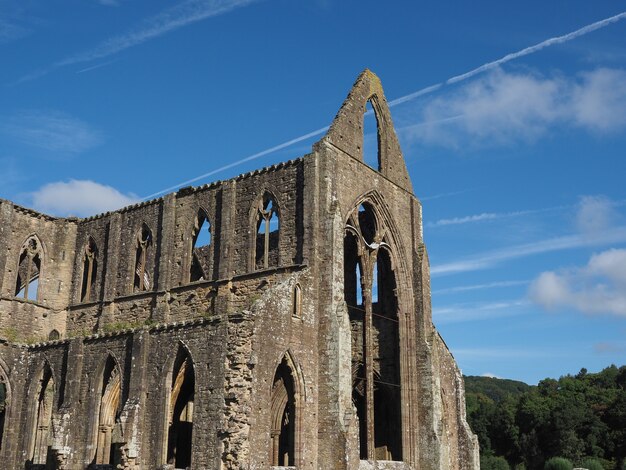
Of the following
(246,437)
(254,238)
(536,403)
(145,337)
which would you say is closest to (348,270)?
(254,238)

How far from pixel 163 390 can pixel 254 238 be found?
5.37m

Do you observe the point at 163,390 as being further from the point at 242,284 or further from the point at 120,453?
the point at 242,284

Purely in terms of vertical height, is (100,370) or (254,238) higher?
(254,238)

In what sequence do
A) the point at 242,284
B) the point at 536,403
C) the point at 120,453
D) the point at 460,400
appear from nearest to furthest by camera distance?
1. the point at 120,453
2. the point at 242,284
3. the point at 460,400
4. the point at 536,403

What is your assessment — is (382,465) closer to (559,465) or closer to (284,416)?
(284,416)

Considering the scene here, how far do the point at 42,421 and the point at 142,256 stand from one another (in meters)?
6.38

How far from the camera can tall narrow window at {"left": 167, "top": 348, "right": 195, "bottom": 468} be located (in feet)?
66.4

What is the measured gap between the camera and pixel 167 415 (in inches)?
768

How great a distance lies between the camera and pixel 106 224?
27250mm

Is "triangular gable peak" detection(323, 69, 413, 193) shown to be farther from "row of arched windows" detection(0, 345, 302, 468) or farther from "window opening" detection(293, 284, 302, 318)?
"row of arched windows" detection(0, 345, 302, 468)

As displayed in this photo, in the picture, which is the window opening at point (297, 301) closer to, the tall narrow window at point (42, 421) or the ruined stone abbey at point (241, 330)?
the ruined stone abbey at point (241, 330)

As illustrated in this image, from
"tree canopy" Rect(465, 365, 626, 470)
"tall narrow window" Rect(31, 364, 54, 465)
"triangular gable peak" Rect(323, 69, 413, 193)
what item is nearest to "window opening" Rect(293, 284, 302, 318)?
"triangular gable peak" Rect(323, 69, 413, 193)

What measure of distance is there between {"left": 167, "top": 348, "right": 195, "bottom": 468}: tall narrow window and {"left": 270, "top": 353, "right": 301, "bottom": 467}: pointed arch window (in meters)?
2.61

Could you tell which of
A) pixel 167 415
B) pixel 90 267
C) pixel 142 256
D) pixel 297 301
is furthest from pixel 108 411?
pixel 90 267
